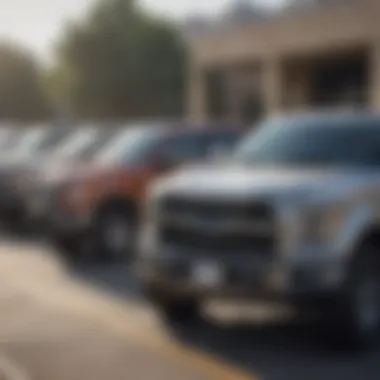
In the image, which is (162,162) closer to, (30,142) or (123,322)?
(123,322)

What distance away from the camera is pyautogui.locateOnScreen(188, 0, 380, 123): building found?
95.1ft

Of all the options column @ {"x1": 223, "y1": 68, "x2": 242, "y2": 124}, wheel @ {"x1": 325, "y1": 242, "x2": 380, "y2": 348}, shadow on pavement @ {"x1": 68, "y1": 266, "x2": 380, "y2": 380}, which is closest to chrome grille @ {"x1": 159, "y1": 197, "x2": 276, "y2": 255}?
wheel @ {"x1": 325, "y1": 242, "x2": 380, "y2": 348}

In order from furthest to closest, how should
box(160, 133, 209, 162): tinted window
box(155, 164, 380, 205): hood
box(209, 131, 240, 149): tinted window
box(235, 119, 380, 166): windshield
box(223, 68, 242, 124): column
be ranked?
box(223, 68, 242, 124): column → box(209, 131, 240, 149): tinted window → box(160, 133, 209, 162): tinted window → box(235, 119, 380, 166): windshield → box(155, 164, 380, 205): hood

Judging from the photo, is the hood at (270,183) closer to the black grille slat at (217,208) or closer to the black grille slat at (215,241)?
the black grille slat at (217,208)

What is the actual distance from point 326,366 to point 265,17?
83.9 ft

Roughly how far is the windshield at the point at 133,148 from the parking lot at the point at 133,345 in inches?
139

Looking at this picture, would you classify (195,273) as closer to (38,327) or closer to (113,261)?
(38,327)

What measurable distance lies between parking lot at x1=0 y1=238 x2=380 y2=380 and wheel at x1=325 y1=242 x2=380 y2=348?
0.57ft

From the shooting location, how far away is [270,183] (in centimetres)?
1013

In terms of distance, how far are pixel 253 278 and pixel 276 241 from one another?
345 millimetres

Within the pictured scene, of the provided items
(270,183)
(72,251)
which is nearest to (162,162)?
(72,251)

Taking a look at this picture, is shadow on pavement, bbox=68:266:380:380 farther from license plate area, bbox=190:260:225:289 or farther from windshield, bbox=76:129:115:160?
windshield, bbox=76:129:115:160

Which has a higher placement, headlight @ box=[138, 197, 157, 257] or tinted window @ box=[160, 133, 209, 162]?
tinted window @ box=[160, 133, 209, 162]

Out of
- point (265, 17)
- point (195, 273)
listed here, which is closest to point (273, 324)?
point (195, 273)
